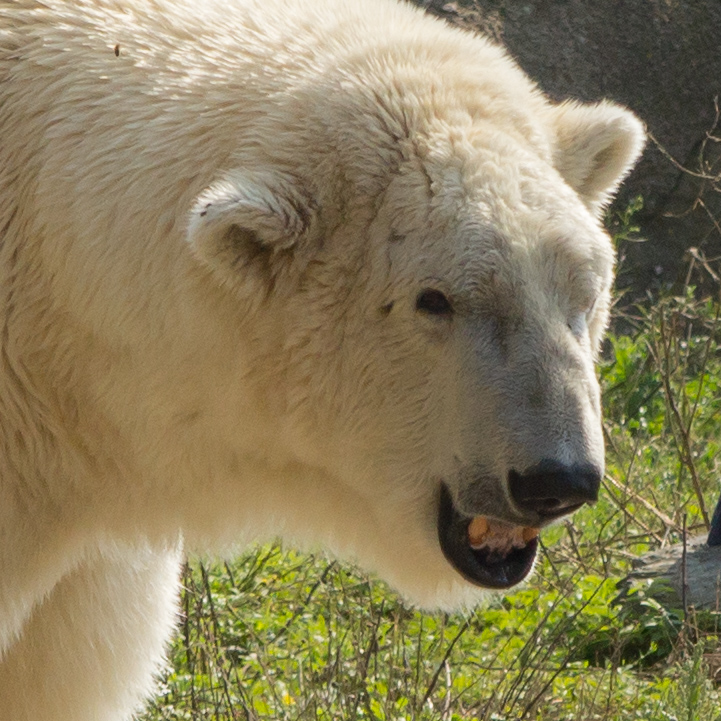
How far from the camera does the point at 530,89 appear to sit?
10.2 feet

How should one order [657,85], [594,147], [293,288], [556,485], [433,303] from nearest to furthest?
[556,485]
[433,303]
[293,288]
[594,147]
[657,85]

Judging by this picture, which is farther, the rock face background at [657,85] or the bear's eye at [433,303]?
the rock face background at [657,85]

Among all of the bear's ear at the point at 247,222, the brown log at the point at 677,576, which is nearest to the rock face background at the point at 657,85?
the brown log at the point at 677,576

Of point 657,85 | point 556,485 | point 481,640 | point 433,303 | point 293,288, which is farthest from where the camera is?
point 657,85

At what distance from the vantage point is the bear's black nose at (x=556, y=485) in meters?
2.49

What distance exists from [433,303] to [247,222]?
430 millimetres

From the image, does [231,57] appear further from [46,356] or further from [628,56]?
[628,56]

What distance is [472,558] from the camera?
2818mm

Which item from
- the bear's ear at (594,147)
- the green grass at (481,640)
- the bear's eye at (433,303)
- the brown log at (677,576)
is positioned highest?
the bear's ear at (594,147)

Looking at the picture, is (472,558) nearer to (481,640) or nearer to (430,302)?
(430,302)

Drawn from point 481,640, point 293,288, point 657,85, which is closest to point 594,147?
point 293,288

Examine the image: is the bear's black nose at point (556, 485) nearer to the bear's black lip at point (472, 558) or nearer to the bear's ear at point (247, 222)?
the bear's black lip at point (472, 558)

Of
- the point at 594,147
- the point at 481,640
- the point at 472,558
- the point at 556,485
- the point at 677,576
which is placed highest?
the point at 594,147

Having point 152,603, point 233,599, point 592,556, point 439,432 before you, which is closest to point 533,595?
point 592,556
